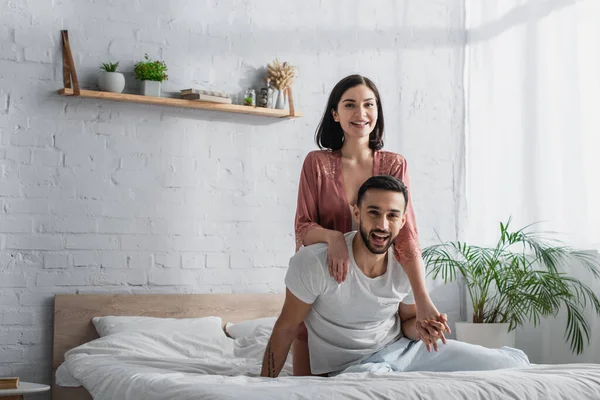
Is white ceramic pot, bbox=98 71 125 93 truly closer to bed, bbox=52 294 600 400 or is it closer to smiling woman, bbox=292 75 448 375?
bed, bbox=52 294 600 400

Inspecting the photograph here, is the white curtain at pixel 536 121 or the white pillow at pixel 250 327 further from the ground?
the white curtain at pixel 536 121

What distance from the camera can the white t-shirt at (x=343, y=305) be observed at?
2.54 m

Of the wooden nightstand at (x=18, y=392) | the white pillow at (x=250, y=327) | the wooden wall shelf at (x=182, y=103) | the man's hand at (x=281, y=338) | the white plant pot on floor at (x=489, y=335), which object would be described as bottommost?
the wooden nightstand at (x=18, y=392)

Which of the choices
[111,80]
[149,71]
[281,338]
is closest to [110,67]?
[111,80]

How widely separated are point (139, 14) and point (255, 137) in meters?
0.89

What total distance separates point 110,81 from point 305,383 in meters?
2.17

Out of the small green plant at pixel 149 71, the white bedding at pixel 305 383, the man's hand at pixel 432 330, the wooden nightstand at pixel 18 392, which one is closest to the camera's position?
the white bedding at pixel 305 383

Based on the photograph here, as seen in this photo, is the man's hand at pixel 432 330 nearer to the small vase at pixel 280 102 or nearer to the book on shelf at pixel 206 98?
the book on shelf at pixel 206 98

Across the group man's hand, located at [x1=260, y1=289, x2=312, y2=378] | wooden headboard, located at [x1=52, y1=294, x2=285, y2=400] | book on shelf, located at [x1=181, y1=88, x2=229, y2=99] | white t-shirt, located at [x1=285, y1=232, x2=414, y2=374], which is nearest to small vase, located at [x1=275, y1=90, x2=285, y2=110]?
book on shelf, located at [x1=181, y1=88, x2=229, y2=99]

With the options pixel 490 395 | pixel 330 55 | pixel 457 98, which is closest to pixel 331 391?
pixel 490 395

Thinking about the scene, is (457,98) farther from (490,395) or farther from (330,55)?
(490,395)

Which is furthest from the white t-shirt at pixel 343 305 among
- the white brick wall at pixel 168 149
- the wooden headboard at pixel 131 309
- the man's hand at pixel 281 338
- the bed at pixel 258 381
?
the white brick wall at pixel 168 149

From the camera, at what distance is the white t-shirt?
254 centimetres

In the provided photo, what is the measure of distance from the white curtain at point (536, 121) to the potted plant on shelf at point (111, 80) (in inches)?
90.5
